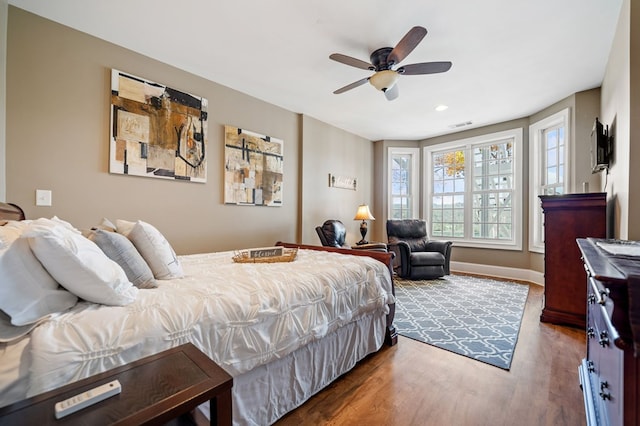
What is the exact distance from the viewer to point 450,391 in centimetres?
174

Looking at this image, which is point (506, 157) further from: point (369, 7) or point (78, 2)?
point (78, 2)

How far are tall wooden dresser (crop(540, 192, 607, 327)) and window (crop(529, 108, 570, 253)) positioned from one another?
4.67 feet

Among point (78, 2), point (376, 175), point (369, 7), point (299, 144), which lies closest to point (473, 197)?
point (376, 175)

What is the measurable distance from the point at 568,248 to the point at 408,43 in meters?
2.50

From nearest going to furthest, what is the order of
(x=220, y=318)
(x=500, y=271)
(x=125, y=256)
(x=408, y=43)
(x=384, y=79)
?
1. (x=220, y=318)
2. (x=125, y=256)
3. (x=408, y=43)
4. (x=384, y=79)
5. (x=500, y=271)

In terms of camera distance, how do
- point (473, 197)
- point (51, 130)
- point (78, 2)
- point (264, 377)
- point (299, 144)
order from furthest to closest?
point (473, 197), point (299, 144), point (51, 130), point (78, 2), point (264, 377)

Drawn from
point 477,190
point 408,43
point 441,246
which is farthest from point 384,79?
point 477,190

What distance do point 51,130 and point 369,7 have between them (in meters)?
2.68

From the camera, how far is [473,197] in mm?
5270

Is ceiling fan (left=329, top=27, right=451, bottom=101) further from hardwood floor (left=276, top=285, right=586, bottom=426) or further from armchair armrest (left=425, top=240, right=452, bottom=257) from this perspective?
armchair armrest (left=425, top=240, right=452, bottom=257)

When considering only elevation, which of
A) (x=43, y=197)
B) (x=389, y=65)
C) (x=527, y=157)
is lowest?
(x=43, y=197)

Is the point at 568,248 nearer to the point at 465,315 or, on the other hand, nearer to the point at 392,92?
the point at 465,315

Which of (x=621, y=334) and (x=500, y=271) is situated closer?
(x=621, y=334)

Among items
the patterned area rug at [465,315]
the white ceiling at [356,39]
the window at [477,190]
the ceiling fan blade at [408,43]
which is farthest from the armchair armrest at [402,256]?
the ceiling fan blade at [408,43]
